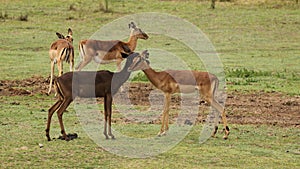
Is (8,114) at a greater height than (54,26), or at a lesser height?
lesser

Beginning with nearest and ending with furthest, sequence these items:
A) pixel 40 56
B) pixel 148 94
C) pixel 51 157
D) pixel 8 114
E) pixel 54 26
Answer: pixel 51 157 < pixel 8 114 < pixel 148 94 < pixel 40 56 < pixel 54 26

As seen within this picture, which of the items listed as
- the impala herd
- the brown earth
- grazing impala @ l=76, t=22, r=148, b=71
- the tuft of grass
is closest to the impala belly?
the impala herd

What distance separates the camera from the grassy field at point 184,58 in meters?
8.24

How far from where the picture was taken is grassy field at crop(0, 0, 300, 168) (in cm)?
824

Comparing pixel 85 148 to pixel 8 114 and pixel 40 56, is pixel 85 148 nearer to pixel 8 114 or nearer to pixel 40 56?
pixel 8 114

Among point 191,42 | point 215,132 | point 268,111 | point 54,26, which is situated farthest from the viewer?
point 54,26

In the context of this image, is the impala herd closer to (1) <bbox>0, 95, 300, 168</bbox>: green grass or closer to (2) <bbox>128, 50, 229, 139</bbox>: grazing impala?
(2) <bbox>128, 50, 229, 139</bbox>: grazing impala

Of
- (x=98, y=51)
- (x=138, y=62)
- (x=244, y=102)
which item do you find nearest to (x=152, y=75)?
(x=138, y=62)

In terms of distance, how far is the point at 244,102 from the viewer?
1248 centimetres

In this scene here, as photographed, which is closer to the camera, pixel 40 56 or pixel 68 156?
pixel 68 156

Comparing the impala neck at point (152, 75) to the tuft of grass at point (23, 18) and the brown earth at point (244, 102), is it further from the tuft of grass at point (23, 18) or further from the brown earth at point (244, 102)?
the tuft of grass at point (23, 18)

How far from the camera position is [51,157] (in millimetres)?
8078

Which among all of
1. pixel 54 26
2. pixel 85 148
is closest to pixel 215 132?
pixel 85 148

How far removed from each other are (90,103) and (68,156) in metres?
4.09
